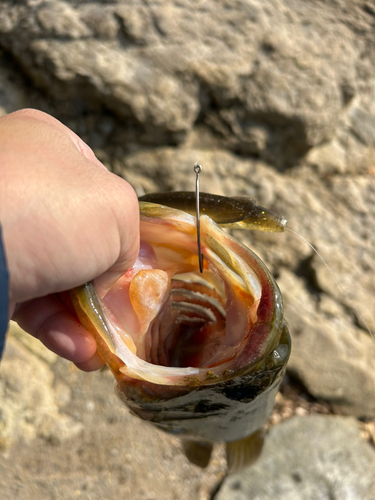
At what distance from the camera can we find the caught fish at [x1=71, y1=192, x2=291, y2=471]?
3.55 ft

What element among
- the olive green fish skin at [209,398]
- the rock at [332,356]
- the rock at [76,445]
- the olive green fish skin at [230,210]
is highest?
the olive green fish skin at [230,210]

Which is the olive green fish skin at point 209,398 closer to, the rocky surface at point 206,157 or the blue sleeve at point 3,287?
the blue sleeve at point 3,287

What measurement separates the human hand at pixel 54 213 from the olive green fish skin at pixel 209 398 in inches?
13.2

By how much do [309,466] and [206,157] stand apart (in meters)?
2.13

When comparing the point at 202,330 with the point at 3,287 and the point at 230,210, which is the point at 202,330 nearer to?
the point at 230,210

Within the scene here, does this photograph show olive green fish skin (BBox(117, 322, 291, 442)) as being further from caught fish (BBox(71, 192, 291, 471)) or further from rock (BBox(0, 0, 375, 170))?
rock (BBox(0, 0, 375, 170))

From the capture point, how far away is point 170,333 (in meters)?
1.49

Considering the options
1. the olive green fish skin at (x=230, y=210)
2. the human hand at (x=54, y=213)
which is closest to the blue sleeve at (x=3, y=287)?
the human hand at (x=54, y=213)

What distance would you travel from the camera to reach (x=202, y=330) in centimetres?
153

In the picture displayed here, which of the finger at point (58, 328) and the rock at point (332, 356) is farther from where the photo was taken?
the rock at point (332, 356)

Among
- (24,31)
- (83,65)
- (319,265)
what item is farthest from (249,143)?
(24,31)

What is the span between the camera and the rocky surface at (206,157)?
2.47m

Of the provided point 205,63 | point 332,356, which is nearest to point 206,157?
point 205,63

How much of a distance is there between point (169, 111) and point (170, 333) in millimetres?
1814
